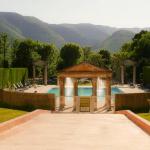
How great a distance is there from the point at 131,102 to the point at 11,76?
2648 centimetres

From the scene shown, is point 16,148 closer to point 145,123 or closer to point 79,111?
point 145,123

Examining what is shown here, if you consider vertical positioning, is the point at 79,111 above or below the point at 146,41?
below

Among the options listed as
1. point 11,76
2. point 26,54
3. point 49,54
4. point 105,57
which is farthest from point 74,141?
point 105,57

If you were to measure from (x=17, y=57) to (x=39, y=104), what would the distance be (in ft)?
182

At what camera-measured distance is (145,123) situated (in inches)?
523

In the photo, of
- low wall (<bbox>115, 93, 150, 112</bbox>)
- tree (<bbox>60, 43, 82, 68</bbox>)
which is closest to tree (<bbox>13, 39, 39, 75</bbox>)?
tree (<bbox>60, 43, 82, 68</bbox>)

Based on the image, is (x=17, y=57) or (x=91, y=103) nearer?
(x=91, y=103)

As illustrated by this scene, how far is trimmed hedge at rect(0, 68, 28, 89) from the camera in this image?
45787 millimetres

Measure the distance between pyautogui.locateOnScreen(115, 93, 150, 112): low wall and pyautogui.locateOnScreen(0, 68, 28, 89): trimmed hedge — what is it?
2184 centimetres

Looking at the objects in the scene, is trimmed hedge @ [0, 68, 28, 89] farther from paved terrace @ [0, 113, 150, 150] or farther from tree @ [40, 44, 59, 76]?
paved terrace @ [0, 113, 150, 150]

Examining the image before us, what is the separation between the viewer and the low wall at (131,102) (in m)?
26.6

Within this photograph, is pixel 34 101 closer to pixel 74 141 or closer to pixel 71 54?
pixel 74 141

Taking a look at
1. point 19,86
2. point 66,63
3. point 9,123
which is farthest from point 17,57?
point 9,123

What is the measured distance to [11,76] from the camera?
50.1 meters
